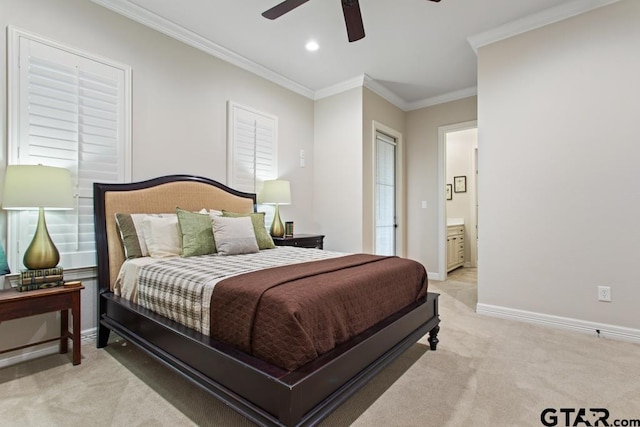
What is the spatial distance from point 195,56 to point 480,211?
3.37 m

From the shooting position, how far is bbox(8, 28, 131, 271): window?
7.36 feet

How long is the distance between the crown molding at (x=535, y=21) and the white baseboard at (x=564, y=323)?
8.77 ft

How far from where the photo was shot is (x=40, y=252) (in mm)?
2119

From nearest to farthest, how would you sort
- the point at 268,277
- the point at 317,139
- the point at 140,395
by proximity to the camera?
the point at 268,277 < the point at 140,395 < the point at 317,139

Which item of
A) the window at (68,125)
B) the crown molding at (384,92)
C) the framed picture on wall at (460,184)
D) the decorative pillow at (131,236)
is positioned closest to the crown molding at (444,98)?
the crown molding at (384,92)

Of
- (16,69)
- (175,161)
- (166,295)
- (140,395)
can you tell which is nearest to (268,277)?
(166,295)

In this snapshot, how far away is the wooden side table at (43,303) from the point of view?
190cm

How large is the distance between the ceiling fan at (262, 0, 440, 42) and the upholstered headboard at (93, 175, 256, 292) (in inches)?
67.3

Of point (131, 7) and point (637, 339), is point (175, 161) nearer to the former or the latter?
point (131, 7)

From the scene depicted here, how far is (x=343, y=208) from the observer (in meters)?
4.43

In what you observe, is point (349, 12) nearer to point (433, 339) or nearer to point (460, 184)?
point (433, 339)

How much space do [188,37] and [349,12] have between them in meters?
1.87

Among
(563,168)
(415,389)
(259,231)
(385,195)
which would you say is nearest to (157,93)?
(259,231)

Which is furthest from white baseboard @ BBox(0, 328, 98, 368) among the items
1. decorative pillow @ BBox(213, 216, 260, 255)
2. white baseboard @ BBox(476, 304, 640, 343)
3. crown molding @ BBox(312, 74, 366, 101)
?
crown molding @ BBox(312, 74, 366, 101)
